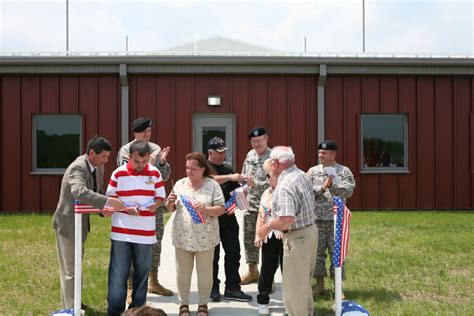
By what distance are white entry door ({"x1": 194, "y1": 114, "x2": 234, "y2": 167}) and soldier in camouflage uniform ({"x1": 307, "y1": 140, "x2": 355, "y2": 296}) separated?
23.0 feet

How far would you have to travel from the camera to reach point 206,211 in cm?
505

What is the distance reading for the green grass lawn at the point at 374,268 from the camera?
5516 mm

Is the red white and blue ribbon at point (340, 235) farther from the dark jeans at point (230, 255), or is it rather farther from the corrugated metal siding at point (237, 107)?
the corrugated metal siding at point (237, 107)

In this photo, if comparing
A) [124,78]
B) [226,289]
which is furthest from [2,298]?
[124,78]

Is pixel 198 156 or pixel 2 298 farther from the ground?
pixel 198 156

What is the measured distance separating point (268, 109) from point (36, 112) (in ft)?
18.2

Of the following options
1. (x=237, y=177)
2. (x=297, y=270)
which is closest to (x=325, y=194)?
(x=237, y=177)

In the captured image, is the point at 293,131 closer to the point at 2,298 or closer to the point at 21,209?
the point at 21,209

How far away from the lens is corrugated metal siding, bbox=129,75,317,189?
12.8m

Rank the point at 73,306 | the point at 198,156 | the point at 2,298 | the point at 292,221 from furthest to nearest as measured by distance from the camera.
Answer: the point at 2,298 < the point at 198,156 < the point at 73,306 < the point at 292,221

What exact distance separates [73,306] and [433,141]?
10.7m

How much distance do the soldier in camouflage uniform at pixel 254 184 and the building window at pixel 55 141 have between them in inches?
309

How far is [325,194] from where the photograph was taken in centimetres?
580

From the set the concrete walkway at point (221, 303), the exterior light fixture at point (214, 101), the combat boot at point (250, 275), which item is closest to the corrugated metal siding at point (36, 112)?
the exterior light fixture at point (214, 101)
